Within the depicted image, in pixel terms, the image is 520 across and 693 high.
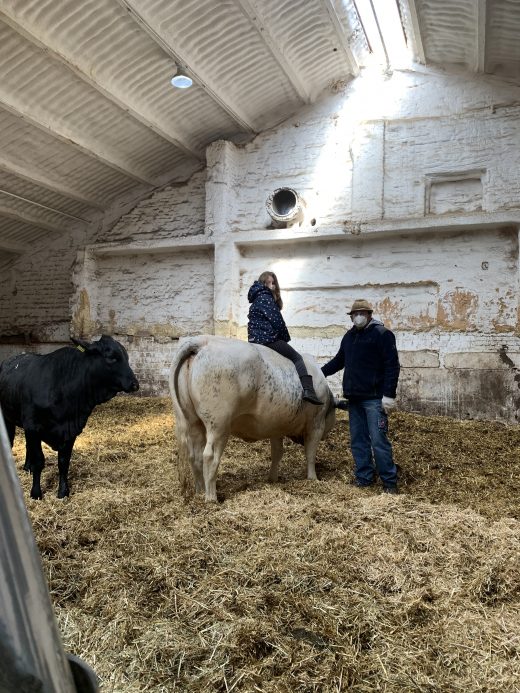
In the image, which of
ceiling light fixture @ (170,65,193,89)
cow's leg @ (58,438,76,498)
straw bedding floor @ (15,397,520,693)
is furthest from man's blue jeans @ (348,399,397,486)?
ceiling light fixture @ (170,65,193,89)

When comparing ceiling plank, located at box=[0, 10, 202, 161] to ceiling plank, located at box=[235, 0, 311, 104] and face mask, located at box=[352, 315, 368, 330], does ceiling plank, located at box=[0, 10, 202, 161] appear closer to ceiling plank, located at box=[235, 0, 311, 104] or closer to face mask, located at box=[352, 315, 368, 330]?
ceiling plank, located at box=[235, 0, 311, 104]

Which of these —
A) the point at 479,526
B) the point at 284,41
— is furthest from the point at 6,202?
the point at 479,526

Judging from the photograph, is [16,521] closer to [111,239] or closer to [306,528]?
[306,528]

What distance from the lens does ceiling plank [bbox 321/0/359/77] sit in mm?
7086

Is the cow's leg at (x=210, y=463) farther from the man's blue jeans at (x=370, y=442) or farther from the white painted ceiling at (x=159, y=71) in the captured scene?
the white painted ceiling at (x=159, y=71)

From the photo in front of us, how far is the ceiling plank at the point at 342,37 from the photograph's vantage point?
23.2ft

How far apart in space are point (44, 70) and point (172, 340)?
480 cm

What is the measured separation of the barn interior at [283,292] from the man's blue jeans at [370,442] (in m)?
0.35

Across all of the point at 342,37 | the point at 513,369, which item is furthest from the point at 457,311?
the point at 342,37

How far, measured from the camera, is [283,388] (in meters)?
4.69

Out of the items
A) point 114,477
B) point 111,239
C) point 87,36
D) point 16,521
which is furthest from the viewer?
point 111,239

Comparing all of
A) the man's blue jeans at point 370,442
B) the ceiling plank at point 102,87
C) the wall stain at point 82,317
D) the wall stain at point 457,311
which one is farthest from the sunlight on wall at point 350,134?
the man's blue jeans at point 370,442

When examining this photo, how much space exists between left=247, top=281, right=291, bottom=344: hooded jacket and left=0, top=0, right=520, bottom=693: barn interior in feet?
4.43

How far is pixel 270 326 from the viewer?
4918mm
